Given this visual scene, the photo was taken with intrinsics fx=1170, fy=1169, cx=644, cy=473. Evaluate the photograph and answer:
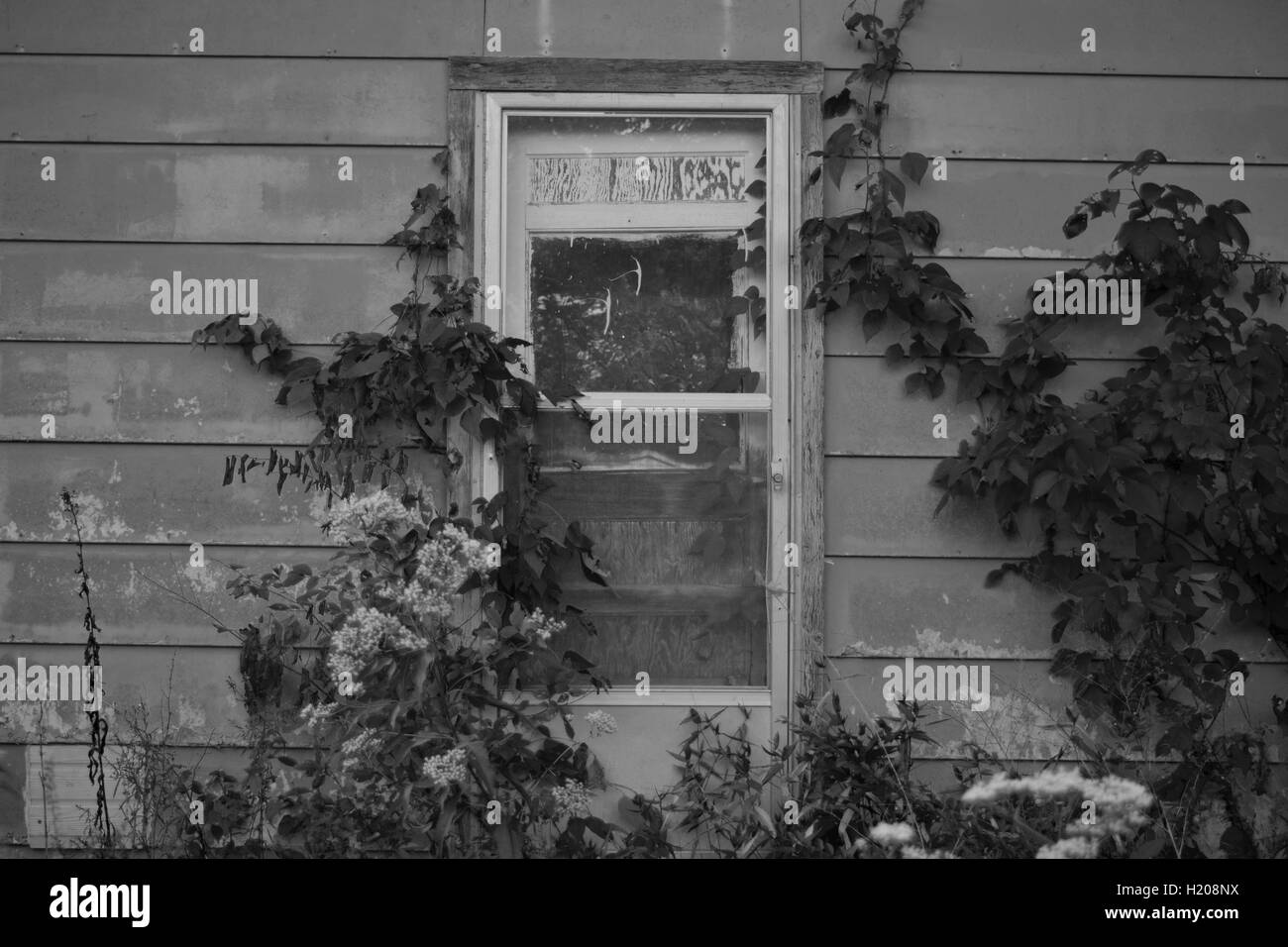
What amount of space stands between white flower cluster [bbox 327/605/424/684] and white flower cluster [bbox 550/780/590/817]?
0.54 m

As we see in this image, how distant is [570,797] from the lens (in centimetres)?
303

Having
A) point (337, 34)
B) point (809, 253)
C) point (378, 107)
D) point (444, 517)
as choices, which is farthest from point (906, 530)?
point (337, 34)

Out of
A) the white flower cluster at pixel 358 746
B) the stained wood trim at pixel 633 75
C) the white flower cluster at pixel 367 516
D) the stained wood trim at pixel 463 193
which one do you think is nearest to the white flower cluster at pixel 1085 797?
the white flower cluster at pixel 358 746

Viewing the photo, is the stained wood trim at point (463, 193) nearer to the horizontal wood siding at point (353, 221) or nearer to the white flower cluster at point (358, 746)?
the horizontal wood siding at point (353, 221)

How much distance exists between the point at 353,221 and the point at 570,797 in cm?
182

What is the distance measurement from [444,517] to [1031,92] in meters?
2.20

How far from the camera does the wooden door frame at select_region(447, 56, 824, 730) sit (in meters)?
3.50

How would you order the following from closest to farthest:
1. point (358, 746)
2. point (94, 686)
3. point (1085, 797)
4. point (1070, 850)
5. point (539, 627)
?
1. point (1070, 850)
2. point (1085, 797)
3. point (358, 746)
4. point (539, 627)
5. point (94, 686)

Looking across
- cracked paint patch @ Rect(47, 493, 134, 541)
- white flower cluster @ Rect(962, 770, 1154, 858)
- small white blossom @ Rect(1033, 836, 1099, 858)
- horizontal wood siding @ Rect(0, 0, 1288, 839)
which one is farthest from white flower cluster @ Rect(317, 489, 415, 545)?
small white blossom @ Rect(1033, 836, 1099, 858)

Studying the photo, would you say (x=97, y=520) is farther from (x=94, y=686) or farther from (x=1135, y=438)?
(x=1135, y=438)

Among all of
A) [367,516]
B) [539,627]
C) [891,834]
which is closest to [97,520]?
[367,516]

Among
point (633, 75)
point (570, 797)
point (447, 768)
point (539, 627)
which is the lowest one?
point (570, 797)

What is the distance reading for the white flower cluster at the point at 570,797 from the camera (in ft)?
9.86

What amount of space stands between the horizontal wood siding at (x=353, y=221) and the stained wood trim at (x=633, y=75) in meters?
0.02
